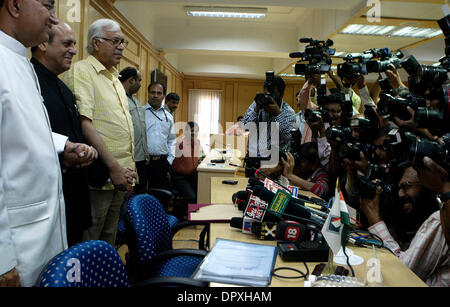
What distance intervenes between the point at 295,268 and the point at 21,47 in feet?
3.75

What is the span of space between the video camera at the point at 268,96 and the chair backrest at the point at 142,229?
3.52ft

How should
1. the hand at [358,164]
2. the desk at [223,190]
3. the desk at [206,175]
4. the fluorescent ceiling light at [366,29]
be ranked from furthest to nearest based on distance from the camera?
1. the fluorescent ceiling light at [366,29]
2. the desk at [206,175]
3. the desk at [223,190]
4. the hand at [358,164]

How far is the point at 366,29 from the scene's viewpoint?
184 inches

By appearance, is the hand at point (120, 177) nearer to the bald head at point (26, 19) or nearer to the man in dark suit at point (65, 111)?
the man in dark suit at point (65, 111)

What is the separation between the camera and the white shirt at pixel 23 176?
90 cm

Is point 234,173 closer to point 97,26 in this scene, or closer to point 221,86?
point 97,26

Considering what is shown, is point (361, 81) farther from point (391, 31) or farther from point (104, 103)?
point (391, 31)

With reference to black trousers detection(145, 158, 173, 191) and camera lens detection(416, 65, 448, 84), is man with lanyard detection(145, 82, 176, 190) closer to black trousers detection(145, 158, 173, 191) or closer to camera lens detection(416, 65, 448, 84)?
black trousers detection(145, 158, 173, 191)

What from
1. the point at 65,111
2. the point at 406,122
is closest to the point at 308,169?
the point at 406,122

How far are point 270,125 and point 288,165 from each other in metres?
0.33

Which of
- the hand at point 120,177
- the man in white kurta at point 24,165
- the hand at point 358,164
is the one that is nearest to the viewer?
the man in white kurta at point 24,165

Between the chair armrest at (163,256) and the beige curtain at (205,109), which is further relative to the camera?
the beige curtain at (205,109)

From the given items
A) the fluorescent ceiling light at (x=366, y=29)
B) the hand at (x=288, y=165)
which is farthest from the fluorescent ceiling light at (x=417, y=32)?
the hand at (x=288, y=165)
